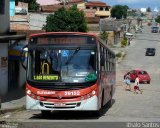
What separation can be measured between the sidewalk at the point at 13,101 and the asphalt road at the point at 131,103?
25.7 inches

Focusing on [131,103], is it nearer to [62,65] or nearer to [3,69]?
[3,69]

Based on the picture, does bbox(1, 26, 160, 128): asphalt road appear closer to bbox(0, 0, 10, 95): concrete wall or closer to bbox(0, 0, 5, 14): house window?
bbox(0, 0, 10, 95): concrete wall

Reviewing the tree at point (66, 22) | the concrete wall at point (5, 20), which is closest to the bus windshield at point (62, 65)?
the concrete wall at point (5, 20)

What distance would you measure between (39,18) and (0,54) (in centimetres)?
4685

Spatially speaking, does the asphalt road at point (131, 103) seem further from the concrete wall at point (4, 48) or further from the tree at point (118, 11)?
the tree at point (118, 11)

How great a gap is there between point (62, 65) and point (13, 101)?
8.81 meters

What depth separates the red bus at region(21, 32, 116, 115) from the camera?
57.6 ft

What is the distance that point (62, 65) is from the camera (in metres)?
17.8

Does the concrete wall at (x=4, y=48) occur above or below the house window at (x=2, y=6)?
below

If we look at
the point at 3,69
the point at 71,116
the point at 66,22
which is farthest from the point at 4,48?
the point at 66,22

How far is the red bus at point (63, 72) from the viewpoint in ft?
57.6

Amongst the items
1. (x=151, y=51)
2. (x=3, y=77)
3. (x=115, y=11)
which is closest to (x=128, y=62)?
(x=151, y=51)

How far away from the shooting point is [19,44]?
111 ft

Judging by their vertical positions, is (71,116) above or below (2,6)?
below
